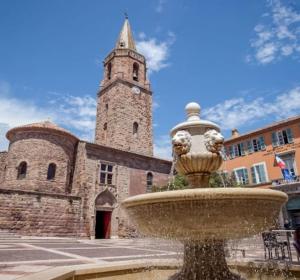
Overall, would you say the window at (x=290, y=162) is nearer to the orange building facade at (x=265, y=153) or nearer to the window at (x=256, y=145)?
the orange building facade at (x=265, y=153)

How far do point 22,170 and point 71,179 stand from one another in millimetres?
3949

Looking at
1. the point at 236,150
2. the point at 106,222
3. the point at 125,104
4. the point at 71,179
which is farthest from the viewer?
the point at 125,104

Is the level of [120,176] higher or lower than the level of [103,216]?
higher

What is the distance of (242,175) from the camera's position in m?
24.9

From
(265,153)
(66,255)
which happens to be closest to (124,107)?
(265,153)

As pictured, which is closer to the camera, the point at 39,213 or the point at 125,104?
the point at 39,213

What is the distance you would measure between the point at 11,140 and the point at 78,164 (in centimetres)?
601

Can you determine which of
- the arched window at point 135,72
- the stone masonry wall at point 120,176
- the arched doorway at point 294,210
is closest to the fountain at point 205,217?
the stone masonry wall at point 120,176

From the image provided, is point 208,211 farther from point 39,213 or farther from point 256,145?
point 256,145

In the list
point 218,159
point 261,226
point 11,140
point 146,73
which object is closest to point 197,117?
point 218,159

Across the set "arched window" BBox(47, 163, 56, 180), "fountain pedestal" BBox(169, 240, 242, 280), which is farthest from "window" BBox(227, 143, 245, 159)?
"fountain pedestal" BBox(169, 240, 242, 280)

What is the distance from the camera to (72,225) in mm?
19359

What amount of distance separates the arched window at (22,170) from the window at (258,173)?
781 inches

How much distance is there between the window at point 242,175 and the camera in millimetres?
24430
